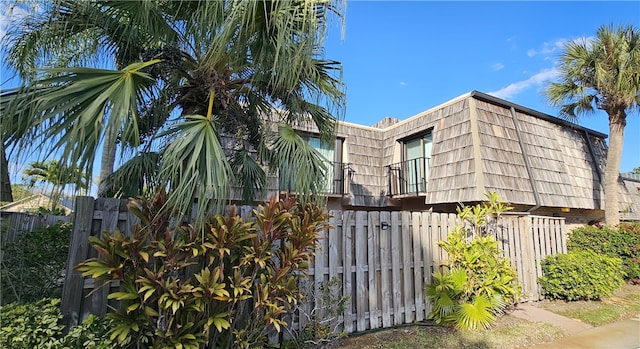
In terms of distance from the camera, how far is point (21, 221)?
5699 mm

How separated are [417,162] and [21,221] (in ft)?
32.2

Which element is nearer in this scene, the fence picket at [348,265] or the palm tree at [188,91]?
the palm tree at [188,91]

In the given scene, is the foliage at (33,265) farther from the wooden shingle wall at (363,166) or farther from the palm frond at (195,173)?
the wooden shingle wall at (363,166)

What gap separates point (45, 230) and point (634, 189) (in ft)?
61.8

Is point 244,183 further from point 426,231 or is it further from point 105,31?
point 426,231

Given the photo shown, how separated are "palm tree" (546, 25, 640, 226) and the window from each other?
3.94 metres

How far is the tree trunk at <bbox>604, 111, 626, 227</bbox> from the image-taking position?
9.30 metres

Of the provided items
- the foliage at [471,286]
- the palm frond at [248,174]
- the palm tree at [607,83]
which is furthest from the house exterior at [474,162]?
the foliage at [471,286]

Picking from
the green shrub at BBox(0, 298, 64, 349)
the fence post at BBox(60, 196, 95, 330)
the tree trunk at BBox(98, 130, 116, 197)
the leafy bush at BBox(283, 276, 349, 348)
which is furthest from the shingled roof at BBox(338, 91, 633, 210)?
the green shrub at BBox(0, 298, 64, 349)

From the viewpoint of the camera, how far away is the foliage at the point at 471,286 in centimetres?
498

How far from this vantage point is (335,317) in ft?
14.2

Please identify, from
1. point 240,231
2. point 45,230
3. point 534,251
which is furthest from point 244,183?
point 534,251

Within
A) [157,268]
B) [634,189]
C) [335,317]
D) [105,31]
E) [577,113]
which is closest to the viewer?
[157,268]

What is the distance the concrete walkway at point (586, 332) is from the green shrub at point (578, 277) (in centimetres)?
87
